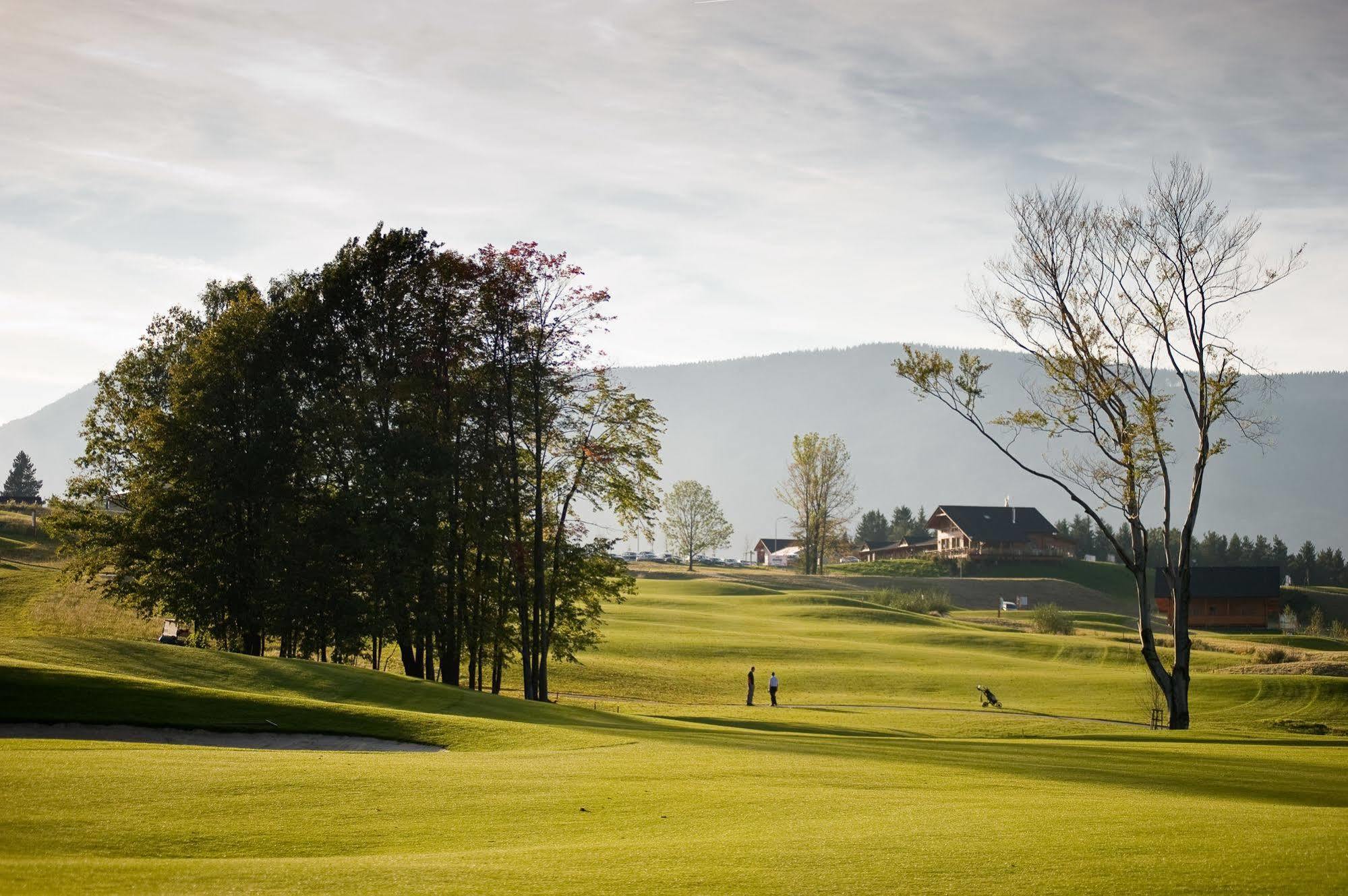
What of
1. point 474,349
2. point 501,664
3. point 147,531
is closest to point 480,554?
point 501,664

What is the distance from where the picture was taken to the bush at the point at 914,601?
8706cm

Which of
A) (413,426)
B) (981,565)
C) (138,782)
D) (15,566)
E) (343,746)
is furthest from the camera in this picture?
(981,565)

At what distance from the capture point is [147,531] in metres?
39.9

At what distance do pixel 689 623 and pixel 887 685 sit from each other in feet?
78.7

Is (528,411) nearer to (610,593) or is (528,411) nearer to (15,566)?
(610,593)

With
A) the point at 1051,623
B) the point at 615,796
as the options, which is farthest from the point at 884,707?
the point at 1051,623

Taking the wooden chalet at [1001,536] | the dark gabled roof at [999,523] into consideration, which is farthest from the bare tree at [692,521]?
the dark gabled roof at [999,523]

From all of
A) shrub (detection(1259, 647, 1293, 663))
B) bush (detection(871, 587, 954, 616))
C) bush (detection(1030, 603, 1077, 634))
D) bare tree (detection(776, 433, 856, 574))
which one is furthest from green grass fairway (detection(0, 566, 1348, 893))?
bare tree (detection(776, 433, 856, 574))

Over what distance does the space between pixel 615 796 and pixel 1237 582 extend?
101 m

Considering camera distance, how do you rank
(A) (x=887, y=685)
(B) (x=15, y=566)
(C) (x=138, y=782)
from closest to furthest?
(C) (x=138, y=782), (A) (x=887, y=685), (B) (x=15, y=566)

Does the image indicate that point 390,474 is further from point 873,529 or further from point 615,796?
point 873,529

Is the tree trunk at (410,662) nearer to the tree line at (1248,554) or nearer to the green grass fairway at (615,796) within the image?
the green grass fairway at (615,796)

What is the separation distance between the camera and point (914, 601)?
8781cm

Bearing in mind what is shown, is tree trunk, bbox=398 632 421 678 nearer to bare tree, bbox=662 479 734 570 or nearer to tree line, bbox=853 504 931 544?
bare tree, bbox=662 479 734 570
